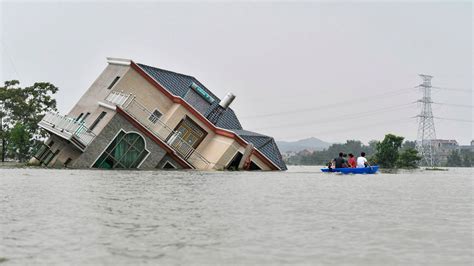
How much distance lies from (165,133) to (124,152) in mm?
4857

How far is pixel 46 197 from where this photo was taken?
19.4m

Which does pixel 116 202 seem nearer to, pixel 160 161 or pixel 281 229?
pixel 281 229

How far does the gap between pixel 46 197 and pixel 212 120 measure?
38.5 metres

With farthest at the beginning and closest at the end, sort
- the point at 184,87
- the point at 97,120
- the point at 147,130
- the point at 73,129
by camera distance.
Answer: the point at 184,87 < the point at 97,120 < the point at 147,130 < the point at 73,129

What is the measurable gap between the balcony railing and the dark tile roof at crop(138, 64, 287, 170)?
12.5 feet

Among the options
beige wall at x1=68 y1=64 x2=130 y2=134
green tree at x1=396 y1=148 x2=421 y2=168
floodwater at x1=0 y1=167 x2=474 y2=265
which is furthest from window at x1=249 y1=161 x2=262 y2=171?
green tree at x1=396 y1=148 x2=421 y2=168

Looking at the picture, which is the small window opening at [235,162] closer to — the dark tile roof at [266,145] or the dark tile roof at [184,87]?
the dark tile roof at [266,145]

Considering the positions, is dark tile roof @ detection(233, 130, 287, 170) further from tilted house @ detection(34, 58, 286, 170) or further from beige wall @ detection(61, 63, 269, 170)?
beige wall @ detection(61, 63, 269, 170)

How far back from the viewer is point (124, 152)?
49.8m

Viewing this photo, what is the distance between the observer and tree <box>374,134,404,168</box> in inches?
3317

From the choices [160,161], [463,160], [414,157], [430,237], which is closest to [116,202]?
[430,237]

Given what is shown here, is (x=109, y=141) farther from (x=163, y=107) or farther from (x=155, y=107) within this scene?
(x=163, y=107)

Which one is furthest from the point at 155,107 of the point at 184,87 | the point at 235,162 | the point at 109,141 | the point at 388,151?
the point at 388,151

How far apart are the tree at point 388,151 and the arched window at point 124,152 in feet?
152
